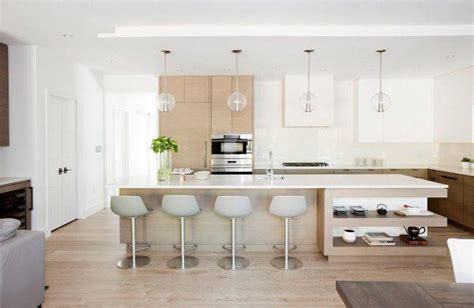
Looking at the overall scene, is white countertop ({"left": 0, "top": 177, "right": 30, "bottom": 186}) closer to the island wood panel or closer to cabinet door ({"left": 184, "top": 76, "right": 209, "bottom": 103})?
the island wood panel

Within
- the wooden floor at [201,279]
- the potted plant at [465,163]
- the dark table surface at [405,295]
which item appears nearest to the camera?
the dark table surface at [405,295]

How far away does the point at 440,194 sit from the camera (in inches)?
149

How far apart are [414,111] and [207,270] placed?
17.3 feet

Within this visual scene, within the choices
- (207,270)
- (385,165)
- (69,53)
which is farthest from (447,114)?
(69,53)

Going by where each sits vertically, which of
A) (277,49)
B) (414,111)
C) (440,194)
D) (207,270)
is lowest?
(207,270)

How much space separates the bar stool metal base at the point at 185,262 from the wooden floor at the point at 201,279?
0.06m

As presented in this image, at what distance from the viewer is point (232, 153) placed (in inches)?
242

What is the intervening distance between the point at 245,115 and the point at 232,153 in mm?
769

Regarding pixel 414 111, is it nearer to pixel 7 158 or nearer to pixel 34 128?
pixel 34 128

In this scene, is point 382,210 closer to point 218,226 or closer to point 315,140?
point 218,226

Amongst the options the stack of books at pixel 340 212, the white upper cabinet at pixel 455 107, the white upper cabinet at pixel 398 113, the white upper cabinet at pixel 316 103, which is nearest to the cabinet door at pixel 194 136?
the white upper cabinet at pixel 316 103

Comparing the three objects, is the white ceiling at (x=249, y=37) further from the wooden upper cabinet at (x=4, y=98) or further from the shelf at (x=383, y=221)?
the shelf at (x=383, y=221)

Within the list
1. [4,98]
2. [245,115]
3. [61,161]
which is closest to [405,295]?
[245,115]

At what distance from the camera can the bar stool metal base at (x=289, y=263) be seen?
370 centimetres
